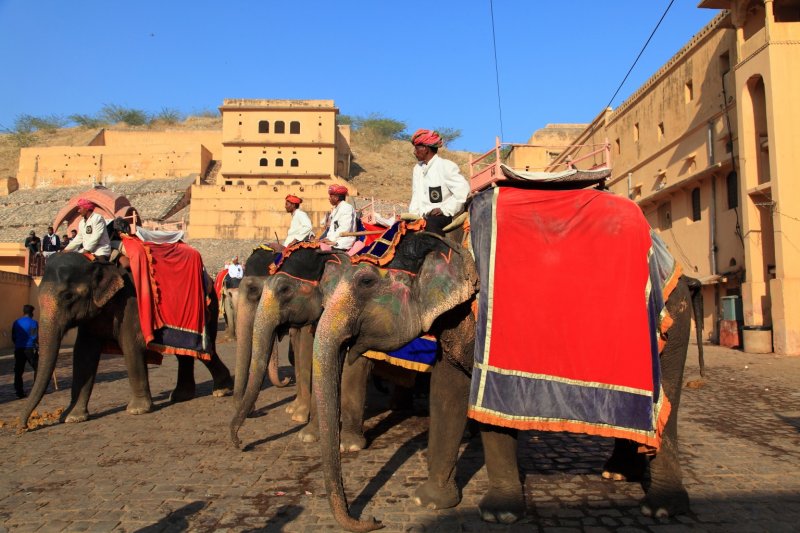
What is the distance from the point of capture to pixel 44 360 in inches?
296

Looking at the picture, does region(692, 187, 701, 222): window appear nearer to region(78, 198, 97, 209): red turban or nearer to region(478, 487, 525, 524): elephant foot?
region(78, 198, 97, 209): red turban

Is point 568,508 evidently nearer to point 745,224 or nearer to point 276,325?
point 276,325

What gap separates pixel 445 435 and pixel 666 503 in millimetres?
1624

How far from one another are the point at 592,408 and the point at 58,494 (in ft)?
13.8

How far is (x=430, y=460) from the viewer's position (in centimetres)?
471

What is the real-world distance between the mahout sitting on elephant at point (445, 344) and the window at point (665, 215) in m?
21.5

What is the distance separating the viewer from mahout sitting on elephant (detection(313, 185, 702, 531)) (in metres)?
4.02

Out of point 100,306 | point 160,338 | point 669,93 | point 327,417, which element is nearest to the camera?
point 327,417

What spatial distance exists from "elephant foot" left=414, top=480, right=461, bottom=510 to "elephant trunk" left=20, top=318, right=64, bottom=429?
509 centimetres

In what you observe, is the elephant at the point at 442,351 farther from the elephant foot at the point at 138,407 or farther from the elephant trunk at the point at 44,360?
the elephant foot at the point at 138,407

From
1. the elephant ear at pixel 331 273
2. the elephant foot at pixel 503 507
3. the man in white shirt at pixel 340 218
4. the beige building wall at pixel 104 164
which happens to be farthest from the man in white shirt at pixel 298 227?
the beige building wall at pixel 104 164

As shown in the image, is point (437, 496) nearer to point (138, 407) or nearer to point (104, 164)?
point (138, 407)

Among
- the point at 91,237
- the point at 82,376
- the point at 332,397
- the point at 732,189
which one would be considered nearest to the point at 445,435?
the point at 332,397

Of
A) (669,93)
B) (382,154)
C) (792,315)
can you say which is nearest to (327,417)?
(792,315)
